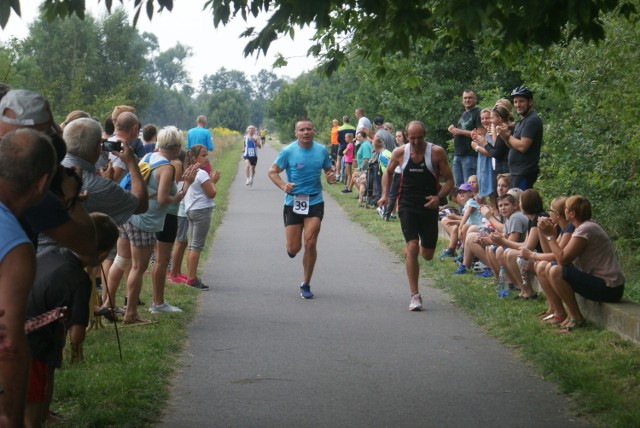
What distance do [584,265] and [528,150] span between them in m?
3.13

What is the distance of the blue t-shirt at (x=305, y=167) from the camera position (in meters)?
12.3

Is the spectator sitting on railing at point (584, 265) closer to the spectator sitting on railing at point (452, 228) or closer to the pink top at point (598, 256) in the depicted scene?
the pink top at point (598, 256)

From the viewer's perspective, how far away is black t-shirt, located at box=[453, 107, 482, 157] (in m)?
16.5

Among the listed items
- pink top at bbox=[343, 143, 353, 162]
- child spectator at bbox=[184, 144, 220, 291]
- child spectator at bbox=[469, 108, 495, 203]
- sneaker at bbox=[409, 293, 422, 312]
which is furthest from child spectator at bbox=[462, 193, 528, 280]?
pink top at bbox=[343, 143, 353, 162]

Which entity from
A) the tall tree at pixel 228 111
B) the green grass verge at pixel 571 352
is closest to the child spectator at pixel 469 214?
the green grass verge at pixel 571 352

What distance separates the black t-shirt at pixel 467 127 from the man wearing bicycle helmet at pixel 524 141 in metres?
3.70

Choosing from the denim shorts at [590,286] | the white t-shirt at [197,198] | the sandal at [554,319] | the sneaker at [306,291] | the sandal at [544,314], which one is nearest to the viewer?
the denim shorts at [590,286]

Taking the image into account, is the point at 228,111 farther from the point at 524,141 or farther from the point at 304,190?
the point at 524,141

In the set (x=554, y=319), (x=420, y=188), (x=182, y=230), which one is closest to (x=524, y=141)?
(x=420, y=188)

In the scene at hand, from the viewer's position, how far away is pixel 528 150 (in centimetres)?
1246

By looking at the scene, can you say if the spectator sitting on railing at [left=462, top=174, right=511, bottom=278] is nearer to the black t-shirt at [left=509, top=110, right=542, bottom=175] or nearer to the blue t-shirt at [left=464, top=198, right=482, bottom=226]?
the black t-shirt at [left=509, top=110, right=542, bottom=175]

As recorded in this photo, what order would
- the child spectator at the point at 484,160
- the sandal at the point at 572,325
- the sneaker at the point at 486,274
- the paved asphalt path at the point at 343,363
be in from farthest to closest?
the child spectator at the point at 484,160 < the sneaker at the point at 486,274 < the sandal at the point at 572,325 < the paved asphalt path at the point at 343,363

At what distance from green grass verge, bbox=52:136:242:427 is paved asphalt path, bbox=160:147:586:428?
0.46 feet

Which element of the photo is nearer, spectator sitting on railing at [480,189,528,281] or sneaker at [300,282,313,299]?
spectator sitting on railing at [480,189,528,281]
